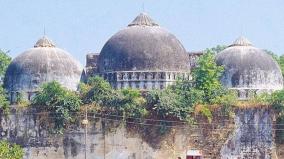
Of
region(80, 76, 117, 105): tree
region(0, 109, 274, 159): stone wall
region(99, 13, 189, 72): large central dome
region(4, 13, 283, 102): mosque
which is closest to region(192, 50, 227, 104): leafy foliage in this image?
region(0, 109, 274, 159): stone wall

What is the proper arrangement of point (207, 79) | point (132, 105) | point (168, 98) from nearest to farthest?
point (168, 98), point (132, 105), point (207, 79)

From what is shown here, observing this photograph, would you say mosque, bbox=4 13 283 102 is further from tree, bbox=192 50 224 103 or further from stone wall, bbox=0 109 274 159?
stone wall, bbox=0 109 274 159

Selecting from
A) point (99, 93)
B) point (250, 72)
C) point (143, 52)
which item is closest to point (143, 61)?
point (143, 52)

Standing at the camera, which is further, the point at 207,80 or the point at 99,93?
the point at 207,80

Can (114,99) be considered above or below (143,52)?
below

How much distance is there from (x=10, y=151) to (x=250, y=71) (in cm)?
1178

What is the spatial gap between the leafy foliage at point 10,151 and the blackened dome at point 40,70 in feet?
15.5

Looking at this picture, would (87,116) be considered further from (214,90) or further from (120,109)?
(214,90)

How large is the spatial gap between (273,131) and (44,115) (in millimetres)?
9396

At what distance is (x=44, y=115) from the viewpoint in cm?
4634

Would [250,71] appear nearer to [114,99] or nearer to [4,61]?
[114,99]

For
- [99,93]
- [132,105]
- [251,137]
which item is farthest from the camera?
[99,93]

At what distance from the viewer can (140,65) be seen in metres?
48.4

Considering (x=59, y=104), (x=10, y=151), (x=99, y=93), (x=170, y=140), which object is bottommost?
(x=10, y=151)
